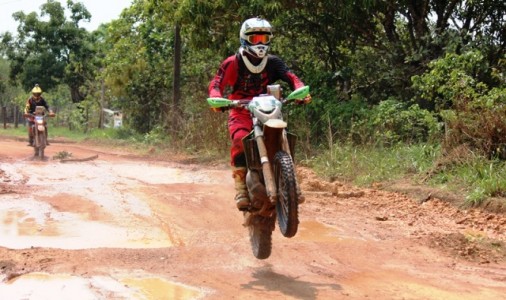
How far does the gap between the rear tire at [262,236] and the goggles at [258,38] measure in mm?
1617

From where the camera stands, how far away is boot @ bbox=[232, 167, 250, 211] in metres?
5.27

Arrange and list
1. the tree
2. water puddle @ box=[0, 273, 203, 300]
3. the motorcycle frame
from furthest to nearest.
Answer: the tree < the motorcycle frame < water puddle @ box=[0, 273, 203, 300]

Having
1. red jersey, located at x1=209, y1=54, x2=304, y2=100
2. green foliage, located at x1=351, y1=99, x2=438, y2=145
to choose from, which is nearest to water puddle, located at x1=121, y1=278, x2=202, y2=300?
red jersey, located at x1=209, y1=54, x2=304, y2=100

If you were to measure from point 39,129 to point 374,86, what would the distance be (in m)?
8.00

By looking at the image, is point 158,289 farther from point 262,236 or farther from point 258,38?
point 258,38

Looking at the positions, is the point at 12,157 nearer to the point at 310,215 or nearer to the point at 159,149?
the point at 159,149

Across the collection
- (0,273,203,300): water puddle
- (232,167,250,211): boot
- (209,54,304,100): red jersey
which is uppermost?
(209,54,304,100): red jersey

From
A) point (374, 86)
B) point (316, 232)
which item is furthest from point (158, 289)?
point (374, 86)

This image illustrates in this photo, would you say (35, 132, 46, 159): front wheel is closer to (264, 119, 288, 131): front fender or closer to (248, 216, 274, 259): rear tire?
(248, 216, 274, 259): rear tire

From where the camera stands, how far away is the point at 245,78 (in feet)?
19.3

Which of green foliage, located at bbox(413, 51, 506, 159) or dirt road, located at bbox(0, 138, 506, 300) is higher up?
green foliage, located at bbox(413, 51, 506, 159)

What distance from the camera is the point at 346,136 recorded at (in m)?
12.2

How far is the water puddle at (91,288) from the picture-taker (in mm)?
4387

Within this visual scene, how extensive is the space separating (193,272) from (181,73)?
16662 mm
